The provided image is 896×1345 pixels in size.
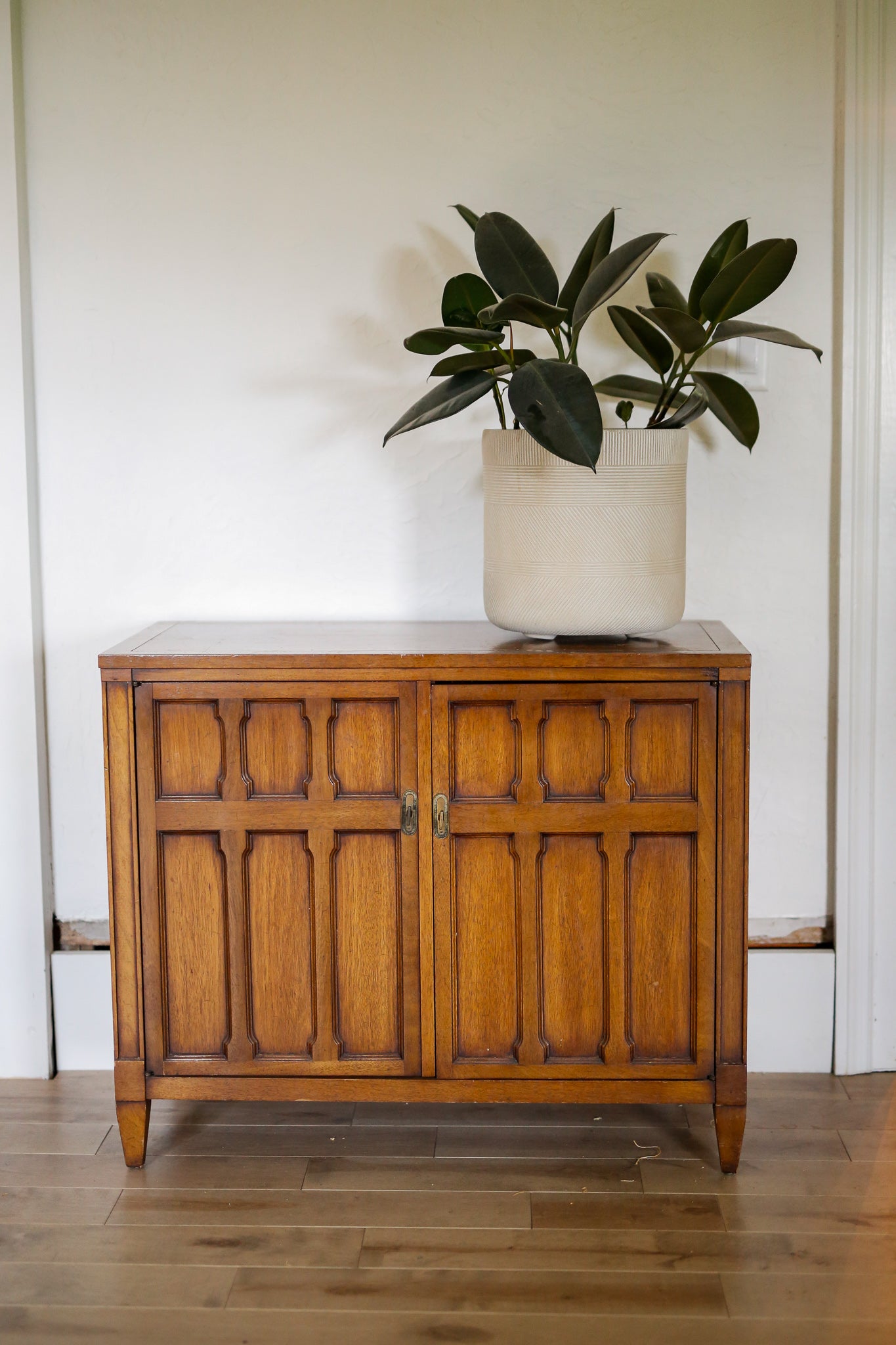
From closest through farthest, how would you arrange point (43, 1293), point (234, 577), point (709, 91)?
point (43, 1293)
point (709, 91)
point (234, 577)

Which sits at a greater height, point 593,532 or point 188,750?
point 593,532

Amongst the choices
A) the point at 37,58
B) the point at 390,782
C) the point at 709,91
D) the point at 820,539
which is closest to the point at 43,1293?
the point at 390,782

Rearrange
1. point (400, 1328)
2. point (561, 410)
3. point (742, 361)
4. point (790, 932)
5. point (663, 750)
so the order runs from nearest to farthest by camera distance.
Answer: 1. point (400, 1328)
2. point (561, 410)
3. point (663, 750)
4. point (742, 361)
5. point (790, 932)

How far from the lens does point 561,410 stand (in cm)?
179

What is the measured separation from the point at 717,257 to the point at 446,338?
508mm

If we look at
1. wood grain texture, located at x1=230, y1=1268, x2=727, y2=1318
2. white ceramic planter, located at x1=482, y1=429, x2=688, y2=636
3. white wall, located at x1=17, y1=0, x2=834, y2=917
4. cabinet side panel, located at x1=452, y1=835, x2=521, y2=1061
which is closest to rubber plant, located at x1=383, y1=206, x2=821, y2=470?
white ceramic planter, located at x1=482, y1=429, x2=688, y2=636

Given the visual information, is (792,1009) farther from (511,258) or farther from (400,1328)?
(511,258)

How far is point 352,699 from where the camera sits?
201cm

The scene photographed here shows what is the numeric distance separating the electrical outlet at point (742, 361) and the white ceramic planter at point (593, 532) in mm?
386

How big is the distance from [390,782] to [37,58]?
5.31ft

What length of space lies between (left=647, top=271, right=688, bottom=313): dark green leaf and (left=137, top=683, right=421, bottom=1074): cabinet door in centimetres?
89

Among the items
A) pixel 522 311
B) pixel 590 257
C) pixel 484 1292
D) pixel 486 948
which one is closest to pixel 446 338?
pixel 522 311

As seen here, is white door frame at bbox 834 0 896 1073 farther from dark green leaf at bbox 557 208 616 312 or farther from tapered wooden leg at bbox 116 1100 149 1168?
tapered wooden leg at bbox 116 1100 149 1168

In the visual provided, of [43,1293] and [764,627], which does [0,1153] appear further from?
[764,627]
